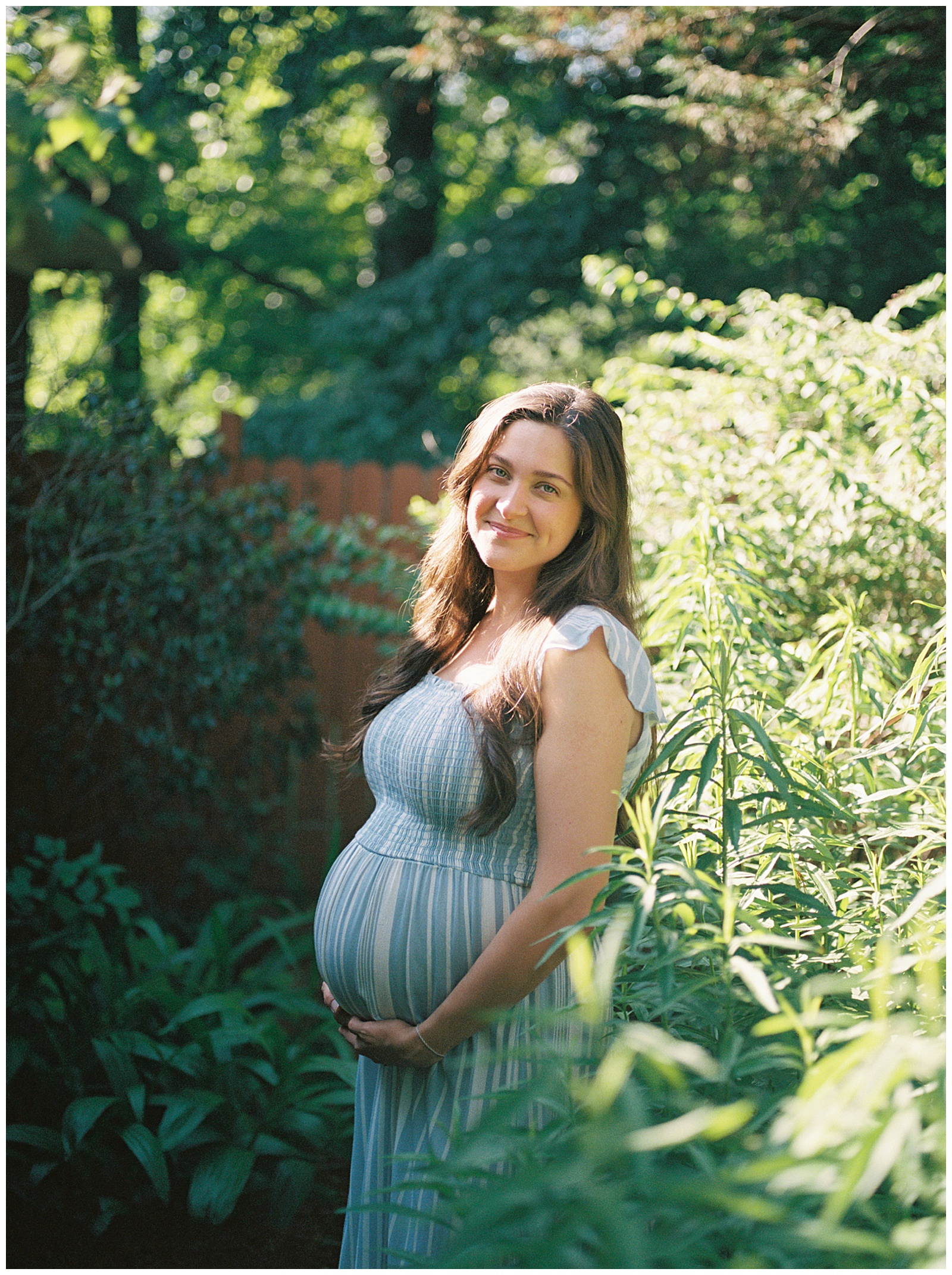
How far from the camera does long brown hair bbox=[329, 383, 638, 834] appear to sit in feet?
5.15

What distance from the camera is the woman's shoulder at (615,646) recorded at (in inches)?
59.9

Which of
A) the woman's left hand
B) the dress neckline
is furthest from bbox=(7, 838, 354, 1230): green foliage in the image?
the dress neckline

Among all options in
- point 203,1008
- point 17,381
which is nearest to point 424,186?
point 17,381

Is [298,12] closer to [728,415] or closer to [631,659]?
[728,415]

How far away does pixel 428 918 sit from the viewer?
164 centimetres

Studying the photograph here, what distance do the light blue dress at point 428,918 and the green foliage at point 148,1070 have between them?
3.52 feet

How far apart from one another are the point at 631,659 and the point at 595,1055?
62cm

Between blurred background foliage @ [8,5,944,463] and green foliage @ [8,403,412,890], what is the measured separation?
403mm

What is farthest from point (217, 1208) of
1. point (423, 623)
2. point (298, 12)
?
point (298, 12)

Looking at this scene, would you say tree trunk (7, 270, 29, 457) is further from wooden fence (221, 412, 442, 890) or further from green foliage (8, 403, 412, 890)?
wooden fence (221, 412, 442, 890)

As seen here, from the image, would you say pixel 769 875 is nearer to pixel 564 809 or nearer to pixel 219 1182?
pixel 564 809

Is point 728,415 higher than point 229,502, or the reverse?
point 728,415

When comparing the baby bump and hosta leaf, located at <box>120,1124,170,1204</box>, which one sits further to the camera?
hosta leaf, located at <box>120,1124,170,1204</box>

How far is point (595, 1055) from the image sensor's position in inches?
43.6
